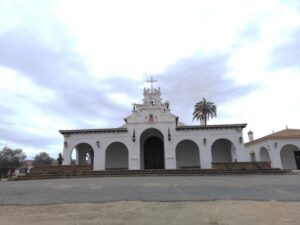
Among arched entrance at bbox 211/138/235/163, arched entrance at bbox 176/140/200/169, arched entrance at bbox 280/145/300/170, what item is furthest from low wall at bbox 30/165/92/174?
arched entrance at bbox 280/145/300/170

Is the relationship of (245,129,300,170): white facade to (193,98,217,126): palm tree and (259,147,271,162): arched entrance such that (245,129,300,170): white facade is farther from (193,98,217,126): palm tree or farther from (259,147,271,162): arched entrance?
(193,98,217,126): palm tree

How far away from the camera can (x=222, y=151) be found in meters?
26.3

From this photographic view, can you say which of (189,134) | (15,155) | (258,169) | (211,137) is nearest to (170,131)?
(189,134)

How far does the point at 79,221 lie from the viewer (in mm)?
4871

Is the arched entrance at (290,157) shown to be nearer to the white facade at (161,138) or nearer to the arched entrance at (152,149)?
the white facade at (161,138)

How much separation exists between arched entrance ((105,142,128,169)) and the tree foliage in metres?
27.3

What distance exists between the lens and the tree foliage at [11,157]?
45.2 meters

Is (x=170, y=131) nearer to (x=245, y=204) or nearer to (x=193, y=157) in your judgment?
(x=193, y=157)

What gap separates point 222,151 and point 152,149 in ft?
23.9

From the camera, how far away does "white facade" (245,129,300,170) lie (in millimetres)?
24875

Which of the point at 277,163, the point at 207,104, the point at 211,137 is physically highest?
the point at 207,104

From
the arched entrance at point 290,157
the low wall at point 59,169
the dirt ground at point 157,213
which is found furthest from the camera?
the arched entrance at point 290,157

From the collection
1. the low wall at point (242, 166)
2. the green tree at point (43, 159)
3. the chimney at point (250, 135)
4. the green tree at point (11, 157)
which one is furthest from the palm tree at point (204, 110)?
the green tree at point (43, 159)

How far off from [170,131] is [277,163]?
10.7m
